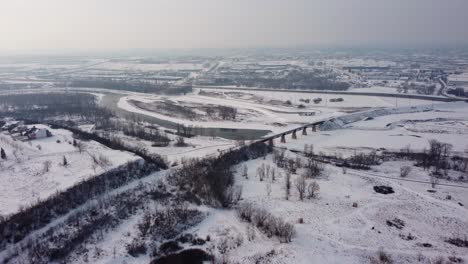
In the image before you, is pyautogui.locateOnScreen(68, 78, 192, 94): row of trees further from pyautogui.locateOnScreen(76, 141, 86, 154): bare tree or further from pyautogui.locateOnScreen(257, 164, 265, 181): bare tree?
pyautogui.locateOnScreen(257, 164, 265, 181): bare tree

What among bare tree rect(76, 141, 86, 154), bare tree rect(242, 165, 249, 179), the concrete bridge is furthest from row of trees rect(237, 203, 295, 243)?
bare tree rect(76, 141, 86, 154)

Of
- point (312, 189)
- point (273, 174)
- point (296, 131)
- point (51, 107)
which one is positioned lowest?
point (312, 189)

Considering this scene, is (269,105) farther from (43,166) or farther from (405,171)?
(43,166)

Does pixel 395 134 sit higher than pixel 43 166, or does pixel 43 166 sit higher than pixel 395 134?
pixel 43 166

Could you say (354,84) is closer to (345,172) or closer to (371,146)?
(371,146)

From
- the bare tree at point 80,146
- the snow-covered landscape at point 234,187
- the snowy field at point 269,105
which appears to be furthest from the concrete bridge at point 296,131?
the bare tree at point 80,146

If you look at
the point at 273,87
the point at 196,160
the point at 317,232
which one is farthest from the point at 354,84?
the point at 317,232

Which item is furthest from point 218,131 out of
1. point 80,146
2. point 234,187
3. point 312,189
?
point 312,189

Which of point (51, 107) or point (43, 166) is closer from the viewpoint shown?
point (43, 166)
